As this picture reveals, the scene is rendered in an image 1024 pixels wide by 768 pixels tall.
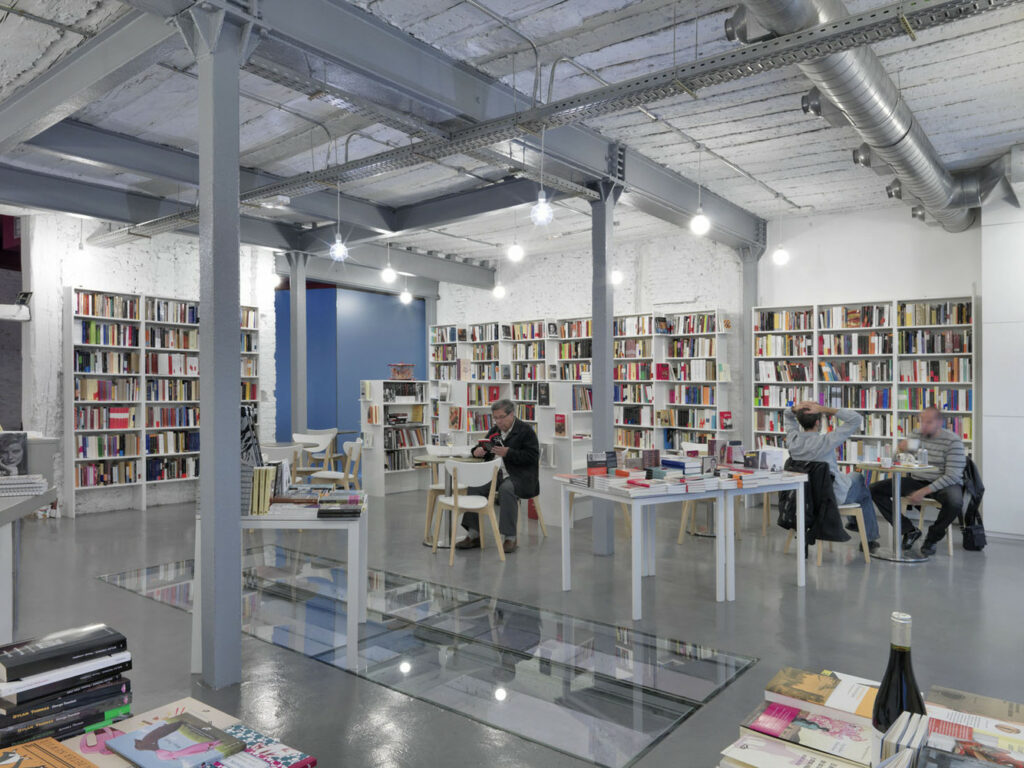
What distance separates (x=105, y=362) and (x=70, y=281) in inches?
40.7

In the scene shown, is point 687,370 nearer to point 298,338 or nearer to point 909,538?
point 909,538

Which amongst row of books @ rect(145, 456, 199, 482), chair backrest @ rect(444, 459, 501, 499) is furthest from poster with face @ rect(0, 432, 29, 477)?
row of books @ rect(145, 456, 199, 482)

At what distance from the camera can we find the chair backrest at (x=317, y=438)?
28.1ft

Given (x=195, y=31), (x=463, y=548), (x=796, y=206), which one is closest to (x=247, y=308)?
(x=463, y=548)

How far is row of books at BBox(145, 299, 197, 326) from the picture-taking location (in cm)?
872

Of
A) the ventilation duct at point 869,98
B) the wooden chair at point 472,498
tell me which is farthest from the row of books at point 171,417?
the ventilation duct at point 869,98

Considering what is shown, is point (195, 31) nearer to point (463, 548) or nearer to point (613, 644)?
point (613, 644)

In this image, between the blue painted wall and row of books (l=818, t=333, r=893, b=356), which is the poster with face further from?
row of books (l=818, t=333, r=893, b=356)

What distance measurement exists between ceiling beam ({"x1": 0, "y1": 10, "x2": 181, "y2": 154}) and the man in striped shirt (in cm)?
638

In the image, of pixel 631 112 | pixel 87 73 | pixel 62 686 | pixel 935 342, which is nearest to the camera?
pixel 62 686

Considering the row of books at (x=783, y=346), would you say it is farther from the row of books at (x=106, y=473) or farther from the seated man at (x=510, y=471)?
the row of books at (x=106, y=473)

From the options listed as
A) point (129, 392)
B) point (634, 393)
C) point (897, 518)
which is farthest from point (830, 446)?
point (129, 392)

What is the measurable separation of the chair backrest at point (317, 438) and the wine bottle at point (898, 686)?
760 cm

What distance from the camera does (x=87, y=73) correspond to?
416cm
